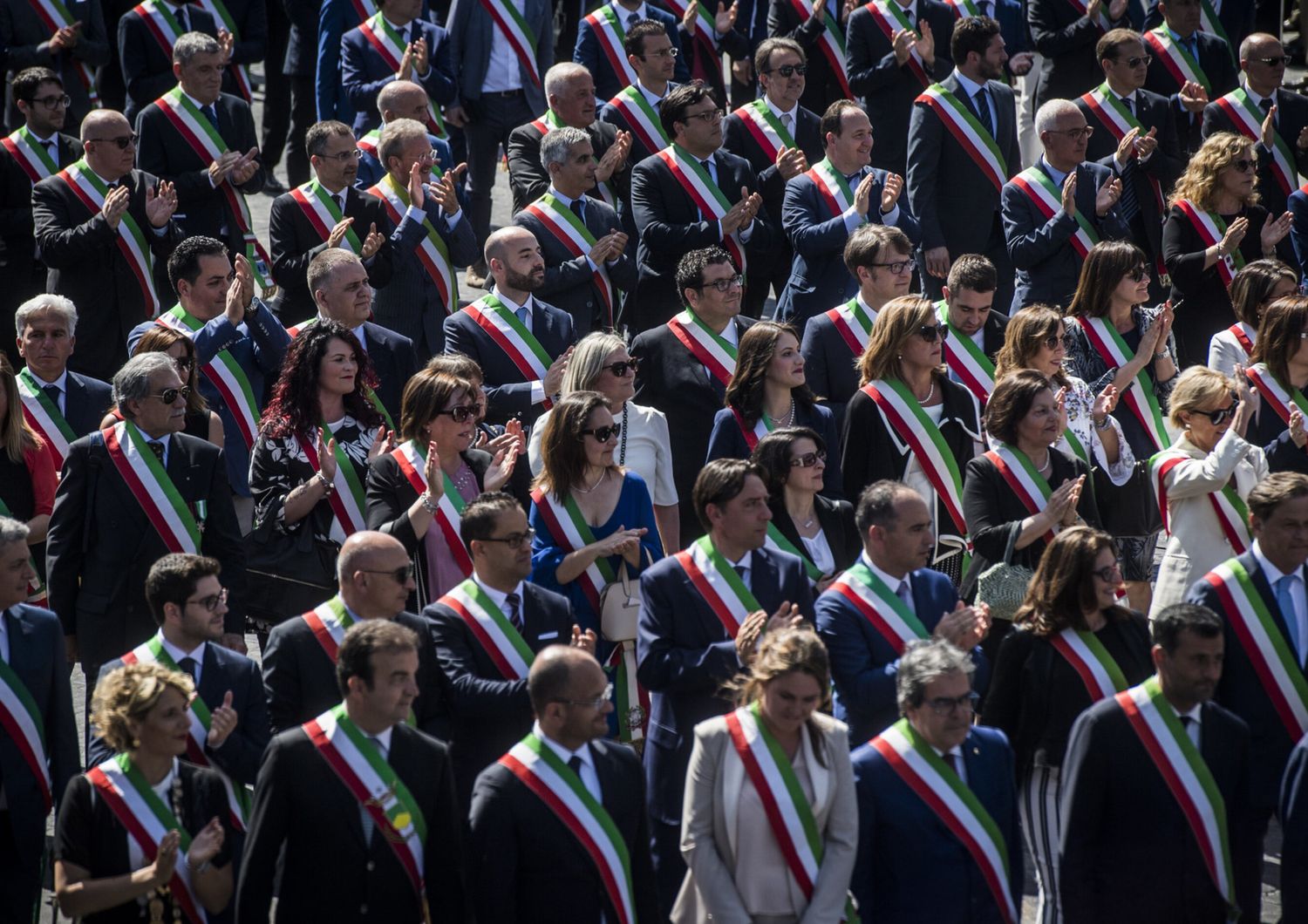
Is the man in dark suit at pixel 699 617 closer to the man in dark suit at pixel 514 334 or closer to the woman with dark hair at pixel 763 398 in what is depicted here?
the woman with dark hair at pixel 763 398

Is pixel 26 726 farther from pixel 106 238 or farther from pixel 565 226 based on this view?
pixel 565 226

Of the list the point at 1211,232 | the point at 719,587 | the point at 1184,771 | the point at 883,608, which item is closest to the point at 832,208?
the point at 1211,232

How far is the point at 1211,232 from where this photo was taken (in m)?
10.3

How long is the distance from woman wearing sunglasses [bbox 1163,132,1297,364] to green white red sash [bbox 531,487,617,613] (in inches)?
170

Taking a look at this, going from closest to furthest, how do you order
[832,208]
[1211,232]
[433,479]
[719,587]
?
[719,587]
[433,479]
[832,208]
[1211,232]

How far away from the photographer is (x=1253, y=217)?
34.7 ft

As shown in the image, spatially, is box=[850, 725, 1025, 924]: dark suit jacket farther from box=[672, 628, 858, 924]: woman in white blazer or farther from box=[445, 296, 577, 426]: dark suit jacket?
box=[445, 296, 577, 426]: dark suit jacket

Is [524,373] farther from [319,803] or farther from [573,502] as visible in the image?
[319,803]

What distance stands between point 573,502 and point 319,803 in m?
1.89

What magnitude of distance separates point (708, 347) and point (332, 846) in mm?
3606

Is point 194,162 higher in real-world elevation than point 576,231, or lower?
higher

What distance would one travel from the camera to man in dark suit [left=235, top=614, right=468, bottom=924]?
18.7 feet

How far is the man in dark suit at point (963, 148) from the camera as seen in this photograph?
11039 millimetres

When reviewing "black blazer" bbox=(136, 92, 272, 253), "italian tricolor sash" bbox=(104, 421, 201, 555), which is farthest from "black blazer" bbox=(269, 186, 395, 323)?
"italian tricolor sash" bbox=(104, 421, 201, 555)
